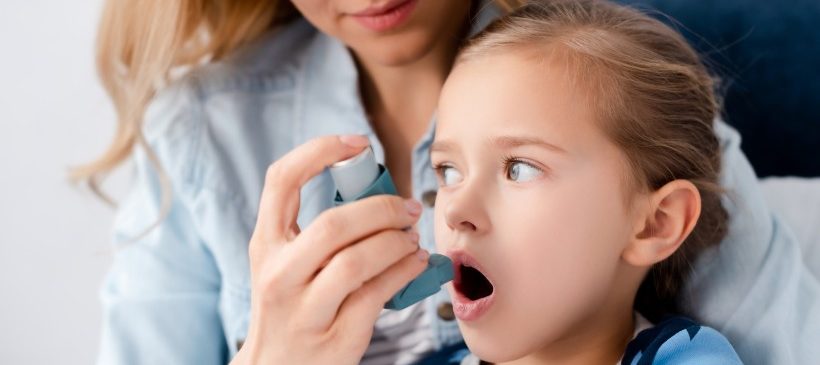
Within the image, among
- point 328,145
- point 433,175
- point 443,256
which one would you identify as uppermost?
point 328,145

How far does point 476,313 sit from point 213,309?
558 mm

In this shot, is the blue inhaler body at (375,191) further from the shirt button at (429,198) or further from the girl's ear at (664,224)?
the shirt button at (429,198)

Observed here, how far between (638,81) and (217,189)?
0.60 m

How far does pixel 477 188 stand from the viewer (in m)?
1.00

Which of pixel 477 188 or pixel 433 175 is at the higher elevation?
pixel 477 188

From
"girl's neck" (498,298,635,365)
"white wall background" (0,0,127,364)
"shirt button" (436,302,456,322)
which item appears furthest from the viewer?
"white wall background" (0,0,127,364)

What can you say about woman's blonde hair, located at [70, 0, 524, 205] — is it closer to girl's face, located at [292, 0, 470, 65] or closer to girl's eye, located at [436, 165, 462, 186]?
girl's face, located at [292, 0, 470, 65]

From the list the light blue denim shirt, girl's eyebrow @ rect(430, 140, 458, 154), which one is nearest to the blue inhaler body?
girl's eyebrow @ rect(430, 140, 458, 154)

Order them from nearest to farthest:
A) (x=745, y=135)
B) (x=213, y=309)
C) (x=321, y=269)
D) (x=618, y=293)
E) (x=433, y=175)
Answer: (x=321, y=269)
(x=618, y=293)
(x=433, y=175)
(x=213, y=309)
(x=745, y=135)

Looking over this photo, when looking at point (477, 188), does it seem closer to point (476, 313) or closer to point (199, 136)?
point (476, 313)

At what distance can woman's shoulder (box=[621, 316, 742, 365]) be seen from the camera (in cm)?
103

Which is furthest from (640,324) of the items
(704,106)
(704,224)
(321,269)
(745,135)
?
(745,135)

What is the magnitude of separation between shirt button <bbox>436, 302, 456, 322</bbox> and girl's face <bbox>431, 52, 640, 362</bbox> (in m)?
0.25

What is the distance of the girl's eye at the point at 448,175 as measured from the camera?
3.52 feet
